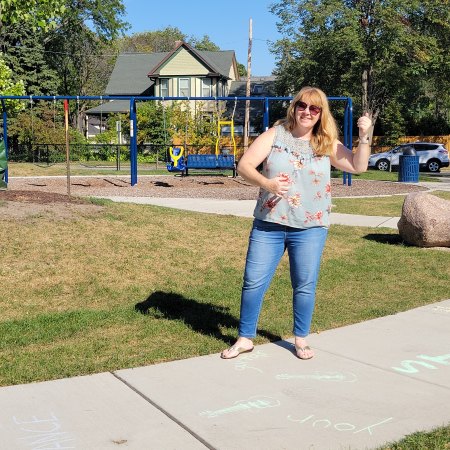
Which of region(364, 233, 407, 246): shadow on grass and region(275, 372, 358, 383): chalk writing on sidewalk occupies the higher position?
region(364, 233, 407, 246): shadow on grass

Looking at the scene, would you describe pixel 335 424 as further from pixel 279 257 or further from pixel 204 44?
pixel 204 44

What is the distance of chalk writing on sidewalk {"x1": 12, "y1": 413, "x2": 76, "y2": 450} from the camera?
3.11 meters

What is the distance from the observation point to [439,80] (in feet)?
104

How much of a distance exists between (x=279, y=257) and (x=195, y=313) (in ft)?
5.12

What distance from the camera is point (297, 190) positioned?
168 inches

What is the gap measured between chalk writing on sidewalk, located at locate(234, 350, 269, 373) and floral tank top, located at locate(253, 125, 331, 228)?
3.05ft

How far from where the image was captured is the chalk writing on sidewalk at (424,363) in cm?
429

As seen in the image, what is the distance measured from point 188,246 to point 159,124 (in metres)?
32.1

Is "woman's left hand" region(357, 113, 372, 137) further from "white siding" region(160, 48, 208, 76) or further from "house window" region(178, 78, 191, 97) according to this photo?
"white siding" region(160, 48, 208, 76)

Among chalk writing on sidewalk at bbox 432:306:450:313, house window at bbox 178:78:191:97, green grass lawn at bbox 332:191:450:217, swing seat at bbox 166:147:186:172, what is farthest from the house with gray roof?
chalk writing on sidewalk at bbox 432:306:450:313

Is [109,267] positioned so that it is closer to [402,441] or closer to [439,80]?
[402,441]

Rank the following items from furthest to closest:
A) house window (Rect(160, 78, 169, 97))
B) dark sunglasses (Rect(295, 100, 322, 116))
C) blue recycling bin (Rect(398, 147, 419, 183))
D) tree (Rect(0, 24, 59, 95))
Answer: house window (Rect(160, 78, 169, 97)), tree (Rect(0, 24, 59, 95)), blue recycling bin (Rect(398, 147, 419, 183)), dark sunglasses (Rect(295, 100, 322, 116))

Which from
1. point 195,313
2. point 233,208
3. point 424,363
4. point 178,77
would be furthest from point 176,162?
point 178,77

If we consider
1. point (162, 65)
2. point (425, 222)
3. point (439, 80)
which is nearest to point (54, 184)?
point (425, 222)
